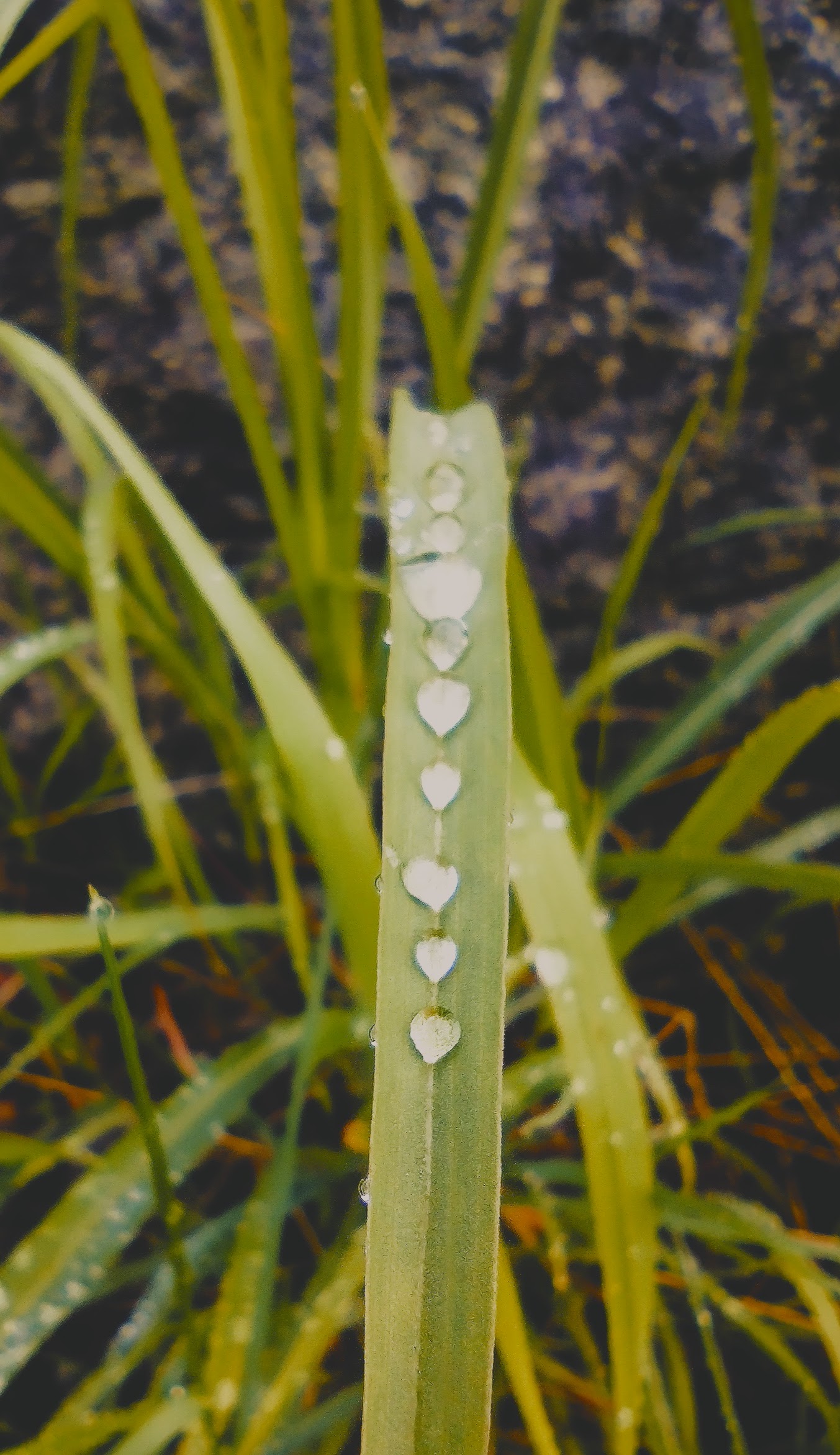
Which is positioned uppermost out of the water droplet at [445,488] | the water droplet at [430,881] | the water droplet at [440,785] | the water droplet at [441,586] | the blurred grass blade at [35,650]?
the blurred grass blade at [35,650]

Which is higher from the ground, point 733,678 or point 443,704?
point 733,678

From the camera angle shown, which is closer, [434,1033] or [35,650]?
[434,1033]

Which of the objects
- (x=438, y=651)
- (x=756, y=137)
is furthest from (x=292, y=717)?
(x=756, y=137)

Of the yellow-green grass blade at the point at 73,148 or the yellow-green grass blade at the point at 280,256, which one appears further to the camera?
the yellow-green grass blade at the point at 73,148

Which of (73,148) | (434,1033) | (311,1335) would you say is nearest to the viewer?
(434,1033)

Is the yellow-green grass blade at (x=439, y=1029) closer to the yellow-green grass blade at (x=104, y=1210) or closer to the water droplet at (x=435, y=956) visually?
the water droplet at (x=435, y=956)

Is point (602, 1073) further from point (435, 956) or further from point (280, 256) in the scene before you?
point (280, 256)

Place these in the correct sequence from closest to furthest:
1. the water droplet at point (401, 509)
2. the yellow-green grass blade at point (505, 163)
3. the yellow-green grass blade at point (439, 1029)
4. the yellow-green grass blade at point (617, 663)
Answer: the yellow-green grass blade at point (439, 1029)
the water droplet at point (401, 509)
the yellow-green grass blade at point (505, 163)
the yellow-green grass blade at point (617, 663)

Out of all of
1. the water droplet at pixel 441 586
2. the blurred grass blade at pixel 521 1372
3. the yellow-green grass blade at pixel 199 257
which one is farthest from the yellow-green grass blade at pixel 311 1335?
the yellow-green grass blade at pixel 199 257
